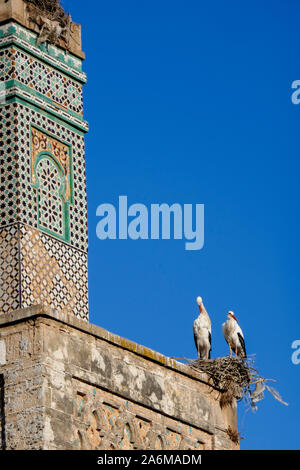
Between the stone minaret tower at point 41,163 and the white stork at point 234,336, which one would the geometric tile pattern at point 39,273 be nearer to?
the stone minaret tower at point 41,163

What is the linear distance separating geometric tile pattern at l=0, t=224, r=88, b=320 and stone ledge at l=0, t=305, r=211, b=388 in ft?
7.90

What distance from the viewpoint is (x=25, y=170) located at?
64.4 ft

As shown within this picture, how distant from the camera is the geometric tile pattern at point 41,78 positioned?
65.8 feet

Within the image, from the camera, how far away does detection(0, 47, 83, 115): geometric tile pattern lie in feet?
65.8

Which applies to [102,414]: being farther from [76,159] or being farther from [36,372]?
[76,159]

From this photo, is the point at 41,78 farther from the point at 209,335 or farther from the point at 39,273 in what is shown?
the point at 209,335

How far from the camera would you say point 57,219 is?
1991 centimetres

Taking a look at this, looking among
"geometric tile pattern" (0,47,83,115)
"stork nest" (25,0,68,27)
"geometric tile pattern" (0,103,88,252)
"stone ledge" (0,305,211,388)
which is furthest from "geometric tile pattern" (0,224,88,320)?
"stork nest" (25,0,68,27)

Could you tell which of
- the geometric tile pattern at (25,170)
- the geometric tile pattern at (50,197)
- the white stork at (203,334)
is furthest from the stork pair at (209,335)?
the geometric tile pattern at (50,197)

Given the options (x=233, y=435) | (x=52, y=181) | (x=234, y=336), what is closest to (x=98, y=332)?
(x=233, y=435)

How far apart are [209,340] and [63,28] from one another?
4436 millimetres

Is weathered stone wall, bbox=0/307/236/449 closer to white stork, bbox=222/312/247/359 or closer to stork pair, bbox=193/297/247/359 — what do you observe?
stork pair, bbox=193/297/247/359

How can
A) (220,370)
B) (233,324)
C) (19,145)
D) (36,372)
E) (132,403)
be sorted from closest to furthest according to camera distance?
(36,372) < (132,403) < (220,370) < (19,145) < (233,324)
